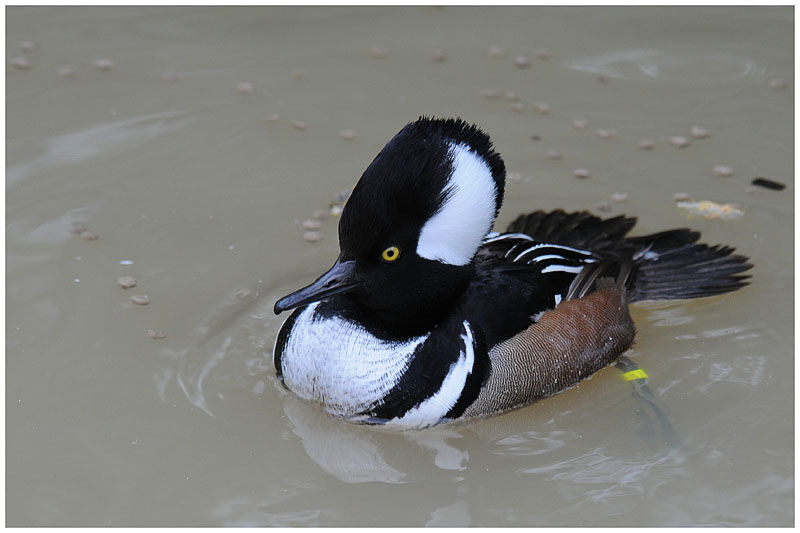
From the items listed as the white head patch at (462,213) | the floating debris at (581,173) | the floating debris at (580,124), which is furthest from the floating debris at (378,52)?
the white head patch at (462,213)

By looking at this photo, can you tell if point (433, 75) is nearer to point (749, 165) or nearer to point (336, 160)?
point (336, 160)

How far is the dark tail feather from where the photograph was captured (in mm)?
6133

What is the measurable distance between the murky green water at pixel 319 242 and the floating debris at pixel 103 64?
0.09 metres

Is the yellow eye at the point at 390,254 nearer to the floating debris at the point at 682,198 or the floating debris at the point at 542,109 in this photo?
the floating debris at the point at 682,198

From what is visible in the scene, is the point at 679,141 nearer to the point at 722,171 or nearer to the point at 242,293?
Result: the point at 722,171

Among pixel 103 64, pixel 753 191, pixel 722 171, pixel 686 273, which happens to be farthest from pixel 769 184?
pixel 103 64

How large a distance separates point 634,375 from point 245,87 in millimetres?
4093

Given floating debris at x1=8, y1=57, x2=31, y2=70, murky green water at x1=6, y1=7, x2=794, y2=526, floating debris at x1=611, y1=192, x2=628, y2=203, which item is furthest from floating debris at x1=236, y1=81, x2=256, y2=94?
floating debris at x1=611, y1=192, x2=628, y2=203

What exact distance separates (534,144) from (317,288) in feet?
11.4

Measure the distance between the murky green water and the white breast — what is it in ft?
0.80

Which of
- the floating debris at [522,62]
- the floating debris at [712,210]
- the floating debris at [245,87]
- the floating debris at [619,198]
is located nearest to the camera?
the floating debris at [712,210]

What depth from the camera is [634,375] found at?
5711mm

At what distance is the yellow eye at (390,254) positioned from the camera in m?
4.68

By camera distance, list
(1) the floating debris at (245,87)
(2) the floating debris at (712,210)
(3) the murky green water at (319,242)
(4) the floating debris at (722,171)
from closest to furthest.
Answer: (3) the murky green water at (319,242) → (2) the floating debris at (712,210) → (4) the floating debris at (722,171) → (1) the floating debris at (245,87)
